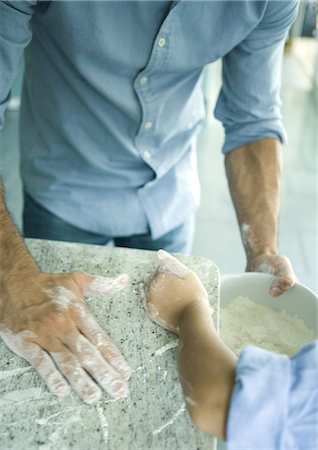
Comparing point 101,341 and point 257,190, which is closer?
point 101,341

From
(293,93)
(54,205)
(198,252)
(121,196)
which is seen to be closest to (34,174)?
(54,205)

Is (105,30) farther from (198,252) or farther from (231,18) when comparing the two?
(198,252)

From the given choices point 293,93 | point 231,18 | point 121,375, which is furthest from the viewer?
point 293,93

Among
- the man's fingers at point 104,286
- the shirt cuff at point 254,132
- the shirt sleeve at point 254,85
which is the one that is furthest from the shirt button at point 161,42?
the man's fingers at point 104,286

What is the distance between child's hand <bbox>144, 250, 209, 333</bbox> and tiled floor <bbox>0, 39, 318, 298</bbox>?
47.0 inches

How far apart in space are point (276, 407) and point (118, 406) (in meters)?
0.20

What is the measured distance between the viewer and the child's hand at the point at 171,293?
2.44ft

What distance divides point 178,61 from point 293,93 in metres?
2.64

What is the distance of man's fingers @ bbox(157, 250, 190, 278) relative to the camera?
0.78 metres

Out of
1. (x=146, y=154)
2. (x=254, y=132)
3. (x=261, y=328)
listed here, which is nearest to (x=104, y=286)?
(x=261, y=328)

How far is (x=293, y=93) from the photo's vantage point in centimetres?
338

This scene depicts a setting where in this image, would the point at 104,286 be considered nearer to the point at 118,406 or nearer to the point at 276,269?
the point at 118,406

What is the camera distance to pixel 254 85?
3.52ft

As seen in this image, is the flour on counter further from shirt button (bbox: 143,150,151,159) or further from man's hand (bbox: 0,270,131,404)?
shirt button (bbox: 143,150,151,159)
